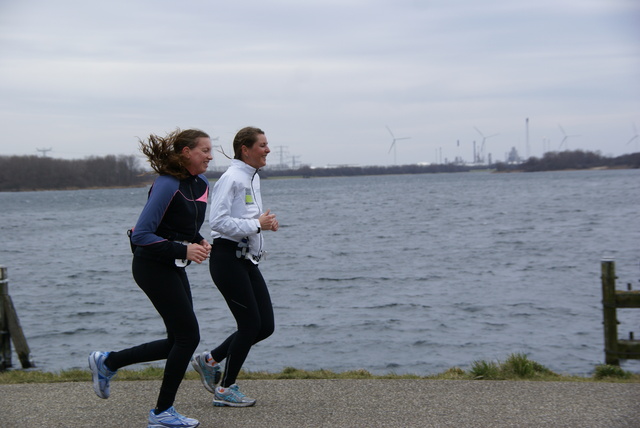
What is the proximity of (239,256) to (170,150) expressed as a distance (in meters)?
0.91

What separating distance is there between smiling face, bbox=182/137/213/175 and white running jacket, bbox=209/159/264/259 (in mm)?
292

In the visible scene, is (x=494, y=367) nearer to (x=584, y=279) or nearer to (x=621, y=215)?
(x=584, y=279)

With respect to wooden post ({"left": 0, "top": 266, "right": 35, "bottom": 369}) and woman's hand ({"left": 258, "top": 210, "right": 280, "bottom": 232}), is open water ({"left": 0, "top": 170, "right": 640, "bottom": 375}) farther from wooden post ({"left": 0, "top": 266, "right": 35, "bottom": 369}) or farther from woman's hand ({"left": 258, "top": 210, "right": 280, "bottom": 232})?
woman's hand ({"left": 258, "top": 210, "right": 280, "bottom": 232})

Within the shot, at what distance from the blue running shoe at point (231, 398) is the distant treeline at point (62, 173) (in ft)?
452

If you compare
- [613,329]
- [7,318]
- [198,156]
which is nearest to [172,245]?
[198,156]

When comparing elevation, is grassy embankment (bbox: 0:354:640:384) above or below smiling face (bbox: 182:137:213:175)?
below

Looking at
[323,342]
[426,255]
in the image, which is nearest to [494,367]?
[323,342]

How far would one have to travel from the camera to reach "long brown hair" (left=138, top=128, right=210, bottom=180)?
5.01 metres

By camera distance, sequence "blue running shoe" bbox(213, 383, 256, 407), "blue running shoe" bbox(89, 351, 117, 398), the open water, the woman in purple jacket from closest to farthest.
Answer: the woman in purple jacket
"blue running shoe" bbox(89, 351, 117, 398)
"blue running shoe" bbox(213, 383, 256, 407)
the open water

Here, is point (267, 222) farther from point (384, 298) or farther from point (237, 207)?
point (384, 298)

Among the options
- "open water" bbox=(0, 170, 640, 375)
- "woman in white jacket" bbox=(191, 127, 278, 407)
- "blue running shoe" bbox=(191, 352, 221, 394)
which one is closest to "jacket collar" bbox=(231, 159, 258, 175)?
"woman in white jacket" bbox=(191, 127, 278, 407)

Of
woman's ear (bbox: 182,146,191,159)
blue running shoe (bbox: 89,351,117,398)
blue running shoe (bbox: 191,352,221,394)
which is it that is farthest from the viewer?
blue running shoe (bbox: 191,352,221,394)

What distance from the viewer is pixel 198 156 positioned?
16.8 ft

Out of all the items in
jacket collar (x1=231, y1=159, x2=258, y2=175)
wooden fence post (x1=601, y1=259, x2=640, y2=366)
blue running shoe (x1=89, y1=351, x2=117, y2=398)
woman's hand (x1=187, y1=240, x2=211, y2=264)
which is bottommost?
wooden fence post (x1=601, y1=259, x2=640, y2=366)
